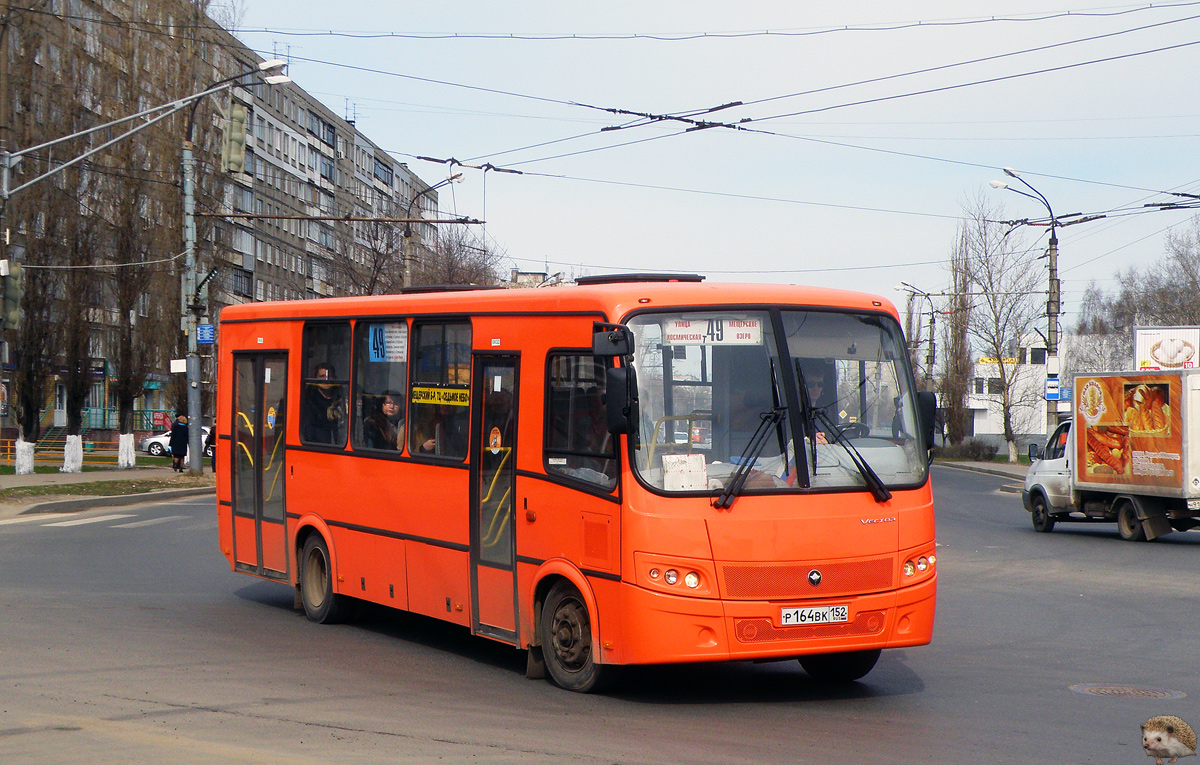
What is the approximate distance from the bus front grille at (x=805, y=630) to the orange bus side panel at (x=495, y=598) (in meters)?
1.86

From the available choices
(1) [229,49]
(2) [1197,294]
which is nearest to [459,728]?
(1) [229,49]

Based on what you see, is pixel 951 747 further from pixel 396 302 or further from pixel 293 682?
pixel 396 302

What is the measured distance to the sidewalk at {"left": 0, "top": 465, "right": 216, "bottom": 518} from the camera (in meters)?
24.9

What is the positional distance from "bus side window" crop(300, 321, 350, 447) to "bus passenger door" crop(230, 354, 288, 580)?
435 millimetres

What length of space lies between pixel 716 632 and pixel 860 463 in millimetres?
1432

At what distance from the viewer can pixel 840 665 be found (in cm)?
897

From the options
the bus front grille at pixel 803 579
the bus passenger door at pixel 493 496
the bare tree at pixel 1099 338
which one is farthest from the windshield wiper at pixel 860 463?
the bare tree at pixel 1099 338

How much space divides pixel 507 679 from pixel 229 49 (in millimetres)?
42583

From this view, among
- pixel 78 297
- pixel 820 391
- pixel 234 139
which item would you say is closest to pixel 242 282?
pixel 78 297

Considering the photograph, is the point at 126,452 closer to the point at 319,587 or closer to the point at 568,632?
the point at 319,587

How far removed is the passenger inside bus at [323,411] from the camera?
11.4m

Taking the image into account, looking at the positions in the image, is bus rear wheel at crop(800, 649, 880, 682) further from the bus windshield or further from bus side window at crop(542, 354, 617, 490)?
bus side window at crop(542, 354, 617, 490)

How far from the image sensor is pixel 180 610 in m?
12.1

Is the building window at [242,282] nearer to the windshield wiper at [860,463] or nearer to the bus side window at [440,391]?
the bus side window at [440,391]
